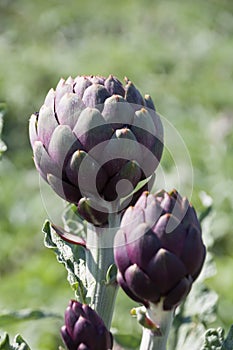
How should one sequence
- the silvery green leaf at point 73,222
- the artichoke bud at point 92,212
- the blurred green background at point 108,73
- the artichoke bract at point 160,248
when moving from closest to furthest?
the artichoke bract at point 160,248 → the artichoke bud at point 92,212 → the silvery green leaf at point 73,222 → the blurred green background at point 108,73

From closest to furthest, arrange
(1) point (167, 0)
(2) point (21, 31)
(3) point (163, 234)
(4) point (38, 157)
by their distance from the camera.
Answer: (3) point (163, 234) < (4) point (38, 157) < (2) point (21, 31) < (1) point (167, 0)

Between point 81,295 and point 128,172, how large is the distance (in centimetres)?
11

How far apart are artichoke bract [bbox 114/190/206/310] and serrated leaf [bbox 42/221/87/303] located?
0.14 m

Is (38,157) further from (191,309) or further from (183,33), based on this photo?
(183,33)

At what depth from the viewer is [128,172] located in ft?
1.88

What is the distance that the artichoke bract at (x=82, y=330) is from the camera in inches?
20.7

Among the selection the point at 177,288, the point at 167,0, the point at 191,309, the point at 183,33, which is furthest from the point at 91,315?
the point at 167,0

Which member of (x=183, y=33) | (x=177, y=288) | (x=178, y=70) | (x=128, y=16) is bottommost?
(x=177, y=288)

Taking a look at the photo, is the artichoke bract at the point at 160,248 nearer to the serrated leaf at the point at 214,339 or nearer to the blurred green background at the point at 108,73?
the serrated leaf at the point at 214,339

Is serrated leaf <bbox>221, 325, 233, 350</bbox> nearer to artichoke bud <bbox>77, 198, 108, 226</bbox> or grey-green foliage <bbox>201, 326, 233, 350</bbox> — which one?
grey-green foliage <bbox>201, 326, 233, 350</bbox>

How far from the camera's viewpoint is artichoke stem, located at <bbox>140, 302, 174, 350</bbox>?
526mm

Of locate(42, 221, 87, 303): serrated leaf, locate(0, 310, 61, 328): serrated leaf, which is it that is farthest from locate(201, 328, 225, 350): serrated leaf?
locate(0, 310, 61, 328): serrated leaf

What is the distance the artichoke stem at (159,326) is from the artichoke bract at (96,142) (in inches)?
3.9

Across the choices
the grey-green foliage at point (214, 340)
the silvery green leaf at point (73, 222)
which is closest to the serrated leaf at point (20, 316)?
the silvery green leaf at point (73, 222)
